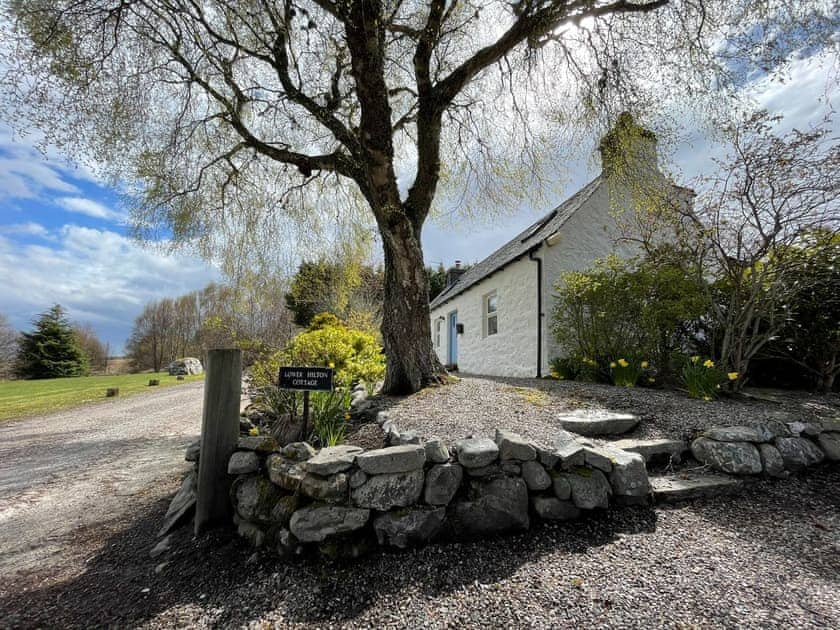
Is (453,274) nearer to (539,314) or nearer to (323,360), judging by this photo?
(539,314)

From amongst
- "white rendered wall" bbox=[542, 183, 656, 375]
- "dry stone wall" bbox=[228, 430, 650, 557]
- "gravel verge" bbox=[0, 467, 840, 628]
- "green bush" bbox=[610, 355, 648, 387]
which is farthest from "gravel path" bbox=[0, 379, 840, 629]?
"white rendered wall" bbox=[542, 183, 656, 375]

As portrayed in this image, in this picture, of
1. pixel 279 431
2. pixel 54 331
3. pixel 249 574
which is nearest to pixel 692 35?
pixel 279 431

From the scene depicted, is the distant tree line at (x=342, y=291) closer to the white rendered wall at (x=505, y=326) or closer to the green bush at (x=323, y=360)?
the green bush at (x=323, y=360)

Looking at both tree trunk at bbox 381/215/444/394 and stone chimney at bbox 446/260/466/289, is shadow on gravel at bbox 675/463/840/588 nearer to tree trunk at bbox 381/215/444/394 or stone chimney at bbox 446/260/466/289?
tree trunk at bbox 381/215/444/394

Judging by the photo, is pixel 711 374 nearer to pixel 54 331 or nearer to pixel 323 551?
pixel 323 551

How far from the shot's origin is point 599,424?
3404 millimetres

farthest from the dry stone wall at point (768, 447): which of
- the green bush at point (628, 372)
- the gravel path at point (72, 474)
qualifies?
the gravel path at point (72, 474)

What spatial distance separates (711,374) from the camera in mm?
4461

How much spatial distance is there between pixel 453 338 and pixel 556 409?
31.2 ft

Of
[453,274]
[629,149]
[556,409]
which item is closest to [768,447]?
[556,409]

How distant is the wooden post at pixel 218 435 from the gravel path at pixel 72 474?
0.95 meters

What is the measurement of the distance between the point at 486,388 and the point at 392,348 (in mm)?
1498

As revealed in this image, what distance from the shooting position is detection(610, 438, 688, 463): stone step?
3.03 metres

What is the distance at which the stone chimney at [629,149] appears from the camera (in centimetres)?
529
